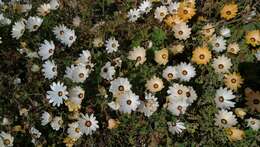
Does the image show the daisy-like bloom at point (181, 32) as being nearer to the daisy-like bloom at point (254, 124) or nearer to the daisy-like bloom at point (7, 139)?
the daisy-like bloom at point (254, 124)

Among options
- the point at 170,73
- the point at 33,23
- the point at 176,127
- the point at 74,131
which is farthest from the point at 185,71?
the point at 33,23

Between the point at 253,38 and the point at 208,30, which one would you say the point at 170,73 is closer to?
the point at 208,30

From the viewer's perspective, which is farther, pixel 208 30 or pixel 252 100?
pixel 208 30

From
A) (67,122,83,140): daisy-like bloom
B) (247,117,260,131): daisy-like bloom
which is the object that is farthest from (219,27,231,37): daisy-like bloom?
(67,122,83,140): daisy-like bloom

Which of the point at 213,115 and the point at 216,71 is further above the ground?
the point at 216,71

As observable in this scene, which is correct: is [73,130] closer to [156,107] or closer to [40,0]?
[156,107]

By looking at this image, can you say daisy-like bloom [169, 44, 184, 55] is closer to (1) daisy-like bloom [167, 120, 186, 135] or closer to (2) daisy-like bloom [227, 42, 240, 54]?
(2) daisy-like bloom [227, 42, 240, 54]

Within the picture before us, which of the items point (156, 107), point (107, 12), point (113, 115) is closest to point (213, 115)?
point (156, 107)
